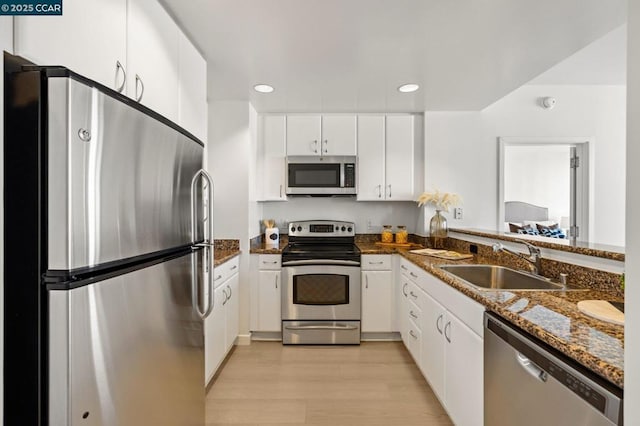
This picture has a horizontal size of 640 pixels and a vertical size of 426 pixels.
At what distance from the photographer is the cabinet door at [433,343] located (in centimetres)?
196

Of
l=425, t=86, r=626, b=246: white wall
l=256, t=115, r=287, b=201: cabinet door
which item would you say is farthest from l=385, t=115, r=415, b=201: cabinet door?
l=256, t=115, r=287, b=201: cabinet door

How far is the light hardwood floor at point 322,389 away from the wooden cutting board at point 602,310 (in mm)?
1170

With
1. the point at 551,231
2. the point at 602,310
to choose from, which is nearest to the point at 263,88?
the point at 602,310

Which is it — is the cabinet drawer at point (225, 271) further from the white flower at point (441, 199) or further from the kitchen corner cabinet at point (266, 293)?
the white flower at point (441, 199)

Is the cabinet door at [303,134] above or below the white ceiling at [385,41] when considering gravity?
below

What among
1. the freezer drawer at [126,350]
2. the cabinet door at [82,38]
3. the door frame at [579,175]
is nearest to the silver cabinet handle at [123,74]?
the cabinet door at [82,38]

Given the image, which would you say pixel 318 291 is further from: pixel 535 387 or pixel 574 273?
pixel 535 387

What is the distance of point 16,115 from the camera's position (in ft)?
2.70

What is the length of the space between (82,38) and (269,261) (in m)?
2.32

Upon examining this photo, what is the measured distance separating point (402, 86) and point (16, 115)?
2481mm

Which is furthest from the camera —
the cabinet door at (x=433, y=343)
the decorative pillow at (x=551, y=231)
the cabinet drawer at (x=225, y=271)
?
the decorative pillow at (x=551, y=231)

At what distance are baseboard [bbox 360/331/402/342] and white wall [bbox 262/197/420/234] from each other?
3.66 feet

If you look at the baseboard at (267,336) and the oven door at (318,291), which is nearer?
the oven door at (318,291)

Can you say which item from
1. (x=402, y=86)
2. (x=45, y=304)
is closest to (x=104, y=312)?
(x=45, y=304)
